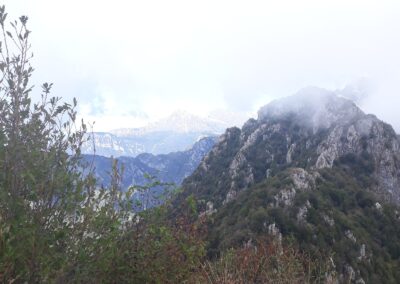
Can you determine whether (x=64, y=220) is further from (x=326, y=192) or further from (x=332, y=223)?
(x=326, y=192)

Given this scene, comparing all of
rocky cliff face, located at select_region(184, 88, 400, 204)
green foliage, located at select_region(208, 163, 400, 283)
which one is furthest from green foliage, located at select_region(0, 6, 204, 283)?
rocky cliff face, located at select_region(184, 88, 400, 204)

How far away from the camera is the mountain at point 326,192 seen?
98.4 m

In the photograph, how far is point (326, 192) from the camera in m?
122

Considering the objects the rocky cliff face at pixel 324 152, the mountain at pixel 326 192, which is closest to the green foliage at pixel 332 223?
the mountain at pixel 326 192

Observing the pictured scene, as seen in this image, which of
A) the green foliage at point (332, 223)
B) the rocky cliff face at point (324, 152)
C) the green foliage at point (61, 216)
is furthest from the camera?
the rocky cliff face at point (324, 152)

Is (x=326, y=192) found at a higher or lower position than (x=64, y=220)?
higher

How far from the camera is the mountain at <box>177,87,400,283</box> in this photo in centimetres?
9838

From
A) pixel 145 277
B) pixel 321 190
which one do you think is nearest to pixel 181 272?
pixel 145 277

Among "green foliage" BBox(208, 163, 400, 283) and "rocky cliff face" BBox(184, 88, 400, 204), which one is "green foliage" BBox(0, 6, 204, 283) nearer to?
"green foliage" BBox(208, 163, 400, 283)

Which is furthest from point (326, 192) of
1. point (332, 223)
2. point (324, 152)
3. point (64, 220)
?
point (64, 220)

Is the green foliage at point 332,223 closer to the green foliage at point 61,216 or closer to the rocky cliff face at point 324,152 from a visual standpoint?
the rocky cliff face at point 324,152

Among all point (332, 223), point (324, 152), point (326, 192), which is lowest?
point (332, 223)

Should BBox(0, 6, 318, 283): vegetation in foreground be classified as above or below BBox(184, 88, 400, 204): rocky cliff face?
below

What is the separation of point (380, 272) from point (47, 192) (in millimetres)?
102724
